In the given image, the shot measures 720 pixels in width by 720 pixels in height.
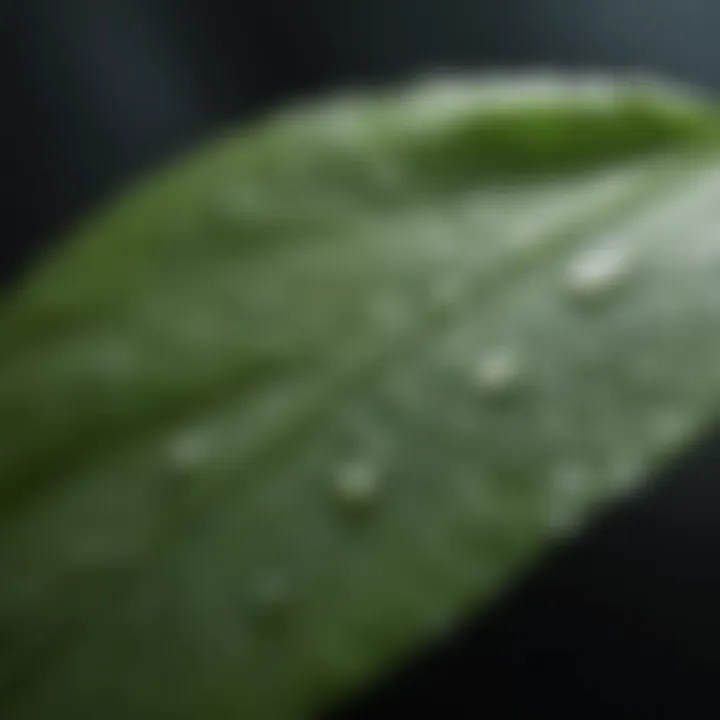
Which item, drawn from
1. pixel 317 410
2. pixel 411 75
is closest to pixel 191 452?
pixel 317 410

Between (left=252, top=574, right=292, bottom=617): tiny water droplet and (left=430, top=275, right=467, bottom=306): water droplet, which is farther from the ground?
(left=430, top=275, right=467, bottom=306): water droplet

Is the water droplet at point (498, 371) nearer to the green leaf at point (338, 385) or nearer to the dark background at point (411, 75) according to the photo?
the green leaf at point (338, 385)

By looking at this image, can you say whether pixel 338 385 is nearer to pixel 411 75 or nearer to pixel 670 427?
pixel 670 427

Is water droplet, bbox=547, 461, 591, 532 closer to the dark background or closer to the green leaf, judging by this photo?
the green leaf

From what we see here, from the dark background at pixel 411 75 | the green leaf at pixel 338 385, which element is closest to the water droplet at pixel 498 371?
the green leaf at pixel 338 385

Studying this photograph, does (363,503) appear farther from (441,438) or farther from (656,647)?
(656,647)

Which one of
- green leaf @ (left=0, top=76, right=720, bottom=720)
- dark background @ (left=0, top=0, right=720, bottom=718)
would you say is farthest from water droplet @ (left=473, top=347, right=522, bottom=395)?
dark background @ (left=0, top=0, right=720, bottom=718)

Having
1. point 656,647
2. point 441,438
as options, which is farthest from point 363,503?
point 656,647
